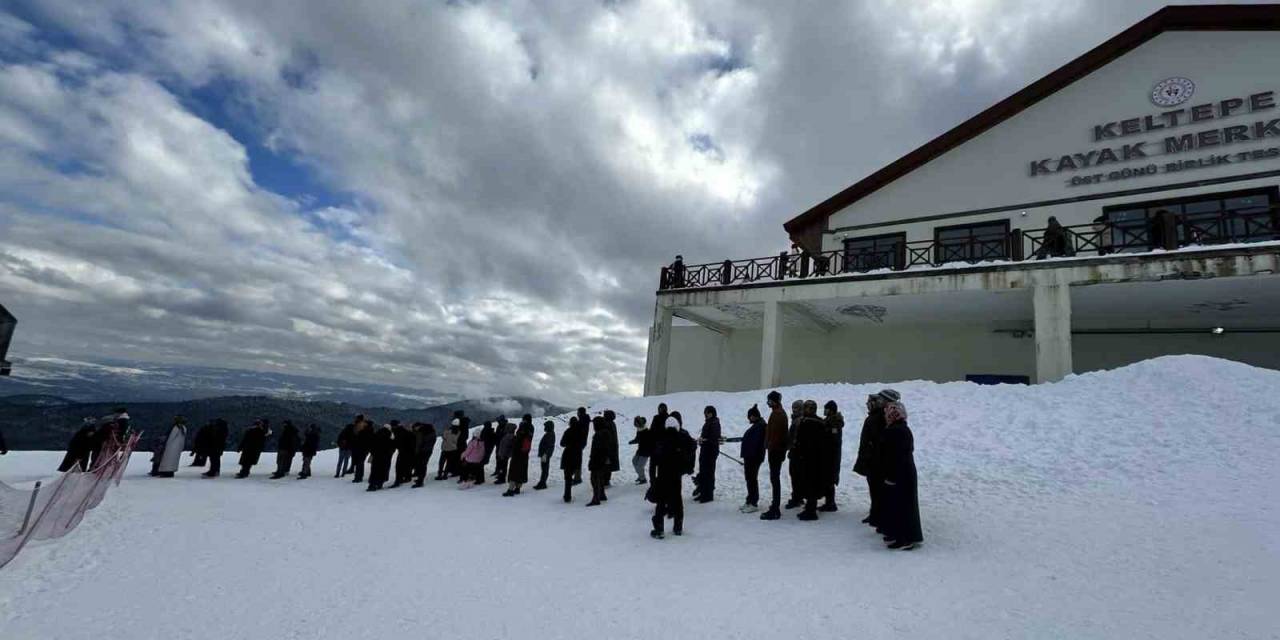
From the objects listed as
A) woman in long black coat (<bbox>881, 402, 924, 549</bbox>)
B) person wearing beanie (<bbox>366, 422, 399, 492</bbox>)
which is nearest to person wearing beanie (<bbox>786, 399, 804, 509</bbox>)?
Result: woman in long black coat (<bbox>881, 402, 924, 549</bbox>)

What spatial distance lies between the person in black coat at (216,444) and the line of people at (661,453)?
0.09ft

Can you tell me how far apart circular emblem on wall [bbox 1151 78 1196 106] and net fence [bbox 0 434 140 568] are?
2470 centimetres

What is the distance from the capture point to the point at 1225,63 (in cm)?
1555

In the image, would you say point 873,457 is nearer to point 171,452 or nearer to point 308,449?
point 308,449

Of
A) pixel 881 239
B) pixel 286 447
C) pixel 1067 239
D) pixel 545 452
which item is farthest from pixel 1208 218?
pixel 286 447

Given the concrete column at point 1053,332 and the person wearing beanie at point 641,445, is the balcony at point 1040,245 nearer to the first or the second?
the concrete column at point 1053,332

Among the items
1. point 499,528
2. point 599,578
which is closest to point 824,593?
point 599,578

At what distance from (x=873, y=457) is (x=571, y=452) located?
4.83 m

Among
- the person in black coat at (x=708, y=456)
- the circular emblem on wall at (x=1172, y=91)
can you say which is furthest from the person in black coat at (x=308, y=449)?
the circular emblem on wall at (x=1172, y=91)

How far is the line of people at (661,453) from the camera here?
6134mm

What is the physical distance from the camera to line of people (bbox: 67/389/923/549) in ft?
20.1

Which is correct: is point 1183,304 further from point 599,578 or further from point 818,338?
point 599,578

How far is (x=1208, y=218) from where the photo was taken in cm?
1405

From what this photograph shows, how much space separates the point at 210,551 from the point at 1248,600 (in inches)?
375
